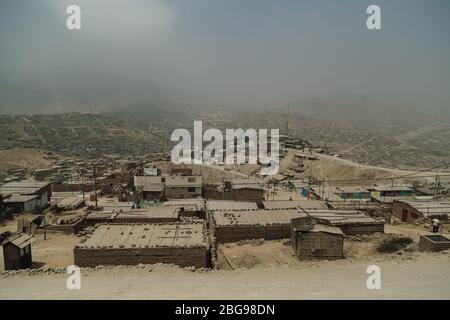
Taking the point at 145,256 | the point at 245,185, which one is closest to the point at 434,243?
the point at 145,256

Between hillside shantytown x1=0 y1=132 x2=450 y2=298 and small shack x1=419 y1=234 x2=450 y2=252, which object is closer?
hillside shantytown x1=0 y1=132 x2=450 y2=298

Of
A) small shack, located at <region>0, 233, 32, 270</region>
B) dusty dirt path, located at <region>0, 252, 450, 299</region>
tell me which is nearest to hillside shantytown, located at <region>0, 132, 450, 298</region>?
small shack, located at <region>0, 233, 32, 270</region>

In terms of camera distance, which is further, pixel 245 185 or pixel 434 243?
pixel 245 185

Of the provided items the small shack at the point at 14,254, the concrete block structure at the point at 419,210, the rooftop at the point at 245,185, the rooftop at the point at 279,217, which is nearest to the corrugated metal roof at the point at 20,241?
the small shack at the point at 14,254

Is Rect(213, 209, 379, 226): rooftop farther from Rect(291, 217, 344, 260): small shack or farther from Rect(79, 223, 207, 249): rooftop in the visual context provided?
Rect(291, 217, 344, 260): small shack

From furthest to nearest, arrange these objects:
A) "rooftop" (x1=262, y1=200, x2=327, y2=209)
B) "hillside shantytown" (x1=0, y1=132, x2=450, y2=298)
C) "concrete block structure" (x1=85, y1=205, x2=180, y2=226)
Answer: "rooftop" (x1=262, y1=200, x2=327, y2=209), "concrete block structure" (x1=85, y1=205, x2=180, y2=226), "hillside shantytown" (x1=0, y1=132, x2=450, y2=298)

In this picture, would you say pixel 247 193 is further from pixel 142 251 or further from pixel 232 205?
pixel 142 251

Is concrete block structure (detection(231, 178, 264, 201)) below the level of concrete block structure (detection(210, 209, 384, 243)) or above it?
below

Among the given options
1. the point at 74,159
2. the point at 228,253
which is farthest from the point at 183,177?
the point at 74,159
